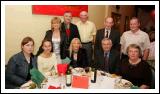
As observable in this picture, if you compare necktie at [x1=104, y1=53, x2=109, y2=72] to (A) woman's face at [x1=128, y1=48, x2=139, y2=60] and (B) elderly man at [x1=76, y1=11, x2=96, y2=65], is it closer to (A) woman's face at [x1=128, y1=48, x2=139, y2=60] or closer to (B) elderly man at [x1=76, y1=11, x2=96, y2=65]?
(A) woman's face at [x1=128, y1=48, x2=139, y2=60]

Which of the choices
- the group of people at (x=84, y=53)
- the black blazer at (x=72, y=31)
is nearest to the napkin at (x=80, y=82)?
the group of people at (x=84, y=53)

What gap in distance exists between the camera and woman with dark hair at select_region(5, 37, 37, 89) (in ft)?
8.42

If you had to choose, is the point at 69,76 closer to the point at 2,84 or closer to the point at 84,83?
the point at 84,83

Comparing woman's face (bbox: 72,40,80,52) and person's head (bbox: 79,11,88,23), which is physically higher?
person's head (bbox: 79,11,88,23)

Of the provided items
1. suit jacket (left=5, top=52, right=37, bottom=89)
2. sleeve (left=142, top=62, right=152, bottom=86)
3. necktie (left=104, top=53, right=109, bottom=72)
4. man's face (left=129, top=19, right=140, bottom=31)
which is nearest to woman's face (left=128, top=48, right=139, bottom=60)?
sleeve (left=142, top=62, right=152, bottom=86)

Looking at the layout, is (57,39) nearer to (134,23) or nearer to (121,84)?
(134,23)

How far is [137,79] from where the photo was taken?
2746 millimetres

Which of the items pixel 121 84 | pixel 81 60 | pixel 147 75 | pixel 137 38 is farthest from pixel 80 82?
pixel 137 38

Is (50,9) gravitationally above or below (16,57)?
above

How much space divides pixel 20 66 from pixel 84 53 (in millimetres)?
973

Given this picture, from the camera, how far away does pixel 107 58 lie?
314 cm

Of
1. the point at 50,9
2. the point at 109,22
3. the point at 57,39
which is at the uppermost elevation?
the point at 50,9

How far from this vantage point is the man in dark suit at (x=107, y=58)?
3087mm

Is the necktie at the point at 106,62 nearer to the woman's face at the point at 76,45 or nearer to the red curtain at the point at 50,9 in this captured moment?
the woman's face at the point at 76,45
